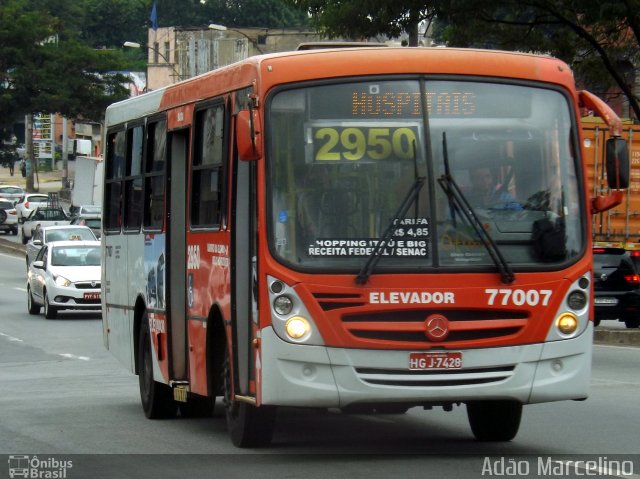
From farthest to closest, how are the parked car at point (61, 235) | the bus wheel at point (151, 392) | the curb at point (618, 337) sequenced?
1. the parked car at point (61, 235)
2. the curb at point (618, 337)
3. the bus wheel at point (151, 392)

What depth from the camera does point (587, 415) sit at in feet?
41.8

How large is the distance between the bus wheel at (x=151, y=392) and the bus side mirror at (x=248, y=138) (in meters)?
3.97

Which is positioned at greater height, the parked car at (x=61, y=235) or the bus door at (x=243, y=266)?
the bus door at (x=243, y=266)

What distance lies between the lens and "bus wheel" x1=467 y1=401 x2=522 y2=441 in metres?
10.8

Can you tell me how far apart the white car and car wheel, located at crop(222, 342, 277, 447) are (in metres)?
18.9

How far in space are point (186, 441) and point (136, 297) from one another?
2.49m

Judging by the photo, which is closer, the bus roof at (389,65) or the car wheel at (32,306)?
the bus roof at (389,65)

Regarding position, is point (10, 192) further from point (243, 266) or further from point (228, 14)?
point (243, 266)

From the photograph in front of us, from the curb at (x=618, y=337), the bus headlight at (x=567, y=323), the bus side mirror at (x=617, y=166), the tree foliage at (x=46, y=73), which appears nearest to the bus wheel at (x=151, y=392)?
the bus headlight at (x=567, y=323)

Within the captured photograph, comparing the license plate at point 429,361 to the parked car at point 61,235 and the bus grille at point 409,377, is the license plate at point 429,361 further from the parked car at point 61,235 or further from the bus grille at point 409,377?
the parked car at point 61,235


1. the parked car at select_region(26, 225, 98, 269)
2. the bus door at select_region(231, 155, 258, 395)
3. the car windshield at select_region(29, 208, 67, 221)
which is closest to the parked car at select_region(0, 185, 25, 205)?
the car windshield at select_region(29, 208, 67, 221)

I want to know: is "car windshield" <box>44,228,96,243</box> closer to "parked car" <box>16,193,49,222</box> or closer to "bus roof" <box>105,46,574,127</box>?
"bus roof" <box>105,46,574,127</box>

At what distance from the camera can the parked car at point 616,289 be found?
2481 cm

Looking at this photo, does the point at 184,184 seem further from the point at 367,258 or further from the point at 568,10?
the point at 568,10
